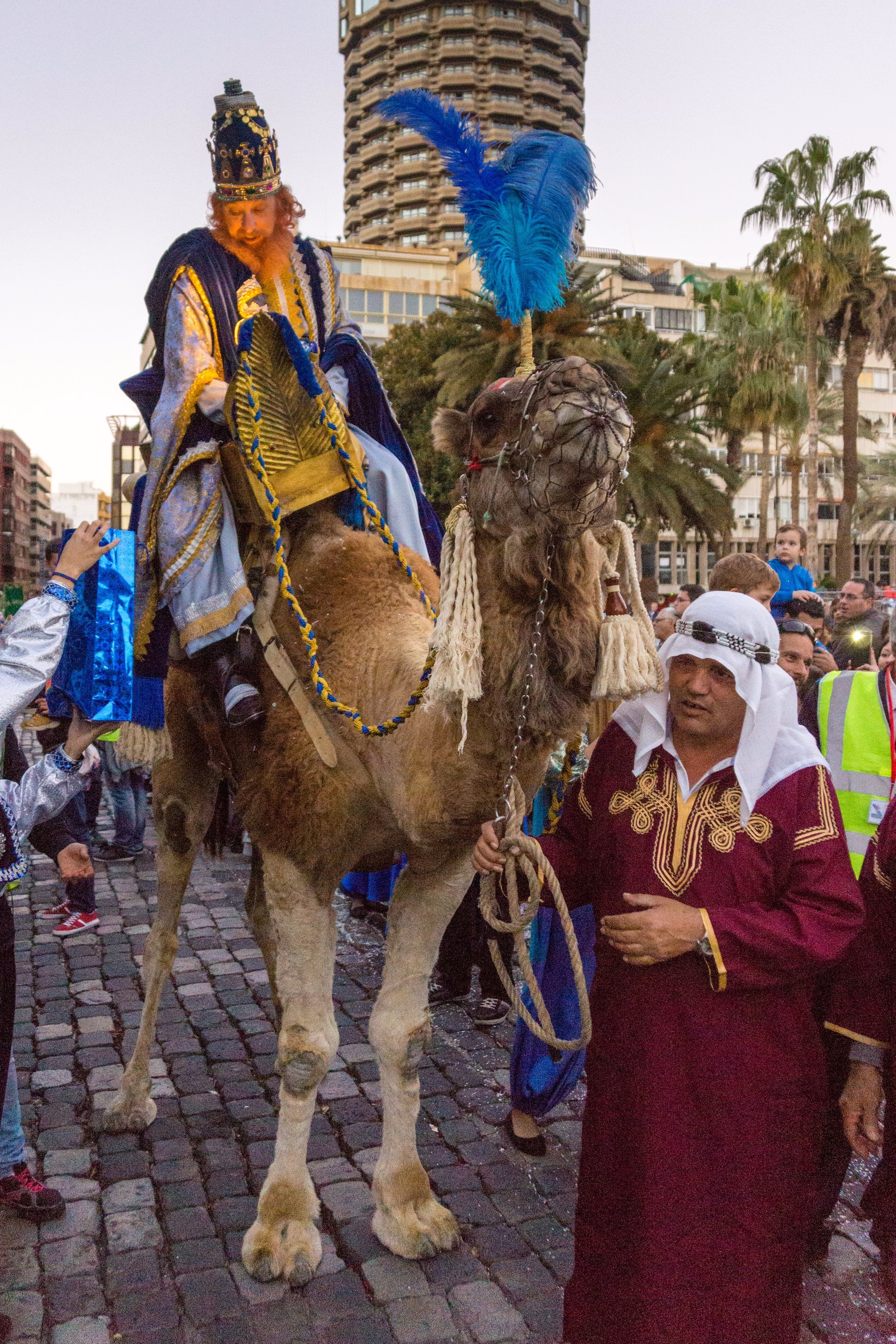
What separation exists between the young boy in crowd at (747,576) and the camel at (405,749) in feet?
6.13

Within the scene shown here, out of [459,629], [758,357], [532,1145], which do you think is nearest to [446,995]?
[532,1145]

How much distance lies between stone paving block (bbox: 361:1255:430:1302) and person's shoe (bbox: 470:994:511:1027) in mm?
1943

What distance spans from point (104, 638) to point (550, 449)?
79.8 inches

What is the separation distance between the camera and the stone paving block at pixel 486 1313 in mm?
2879

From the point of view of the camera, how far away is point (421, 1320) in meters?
2.94

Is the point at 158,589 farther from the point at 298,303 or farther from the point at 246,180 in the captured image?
the point at 246,180

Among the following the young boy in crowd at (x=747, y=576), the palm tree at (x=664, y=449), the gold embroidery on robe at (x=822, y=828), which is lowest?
the gold embroidery on robe at (x=822, y=828)

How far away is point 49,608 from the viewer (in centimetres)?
277

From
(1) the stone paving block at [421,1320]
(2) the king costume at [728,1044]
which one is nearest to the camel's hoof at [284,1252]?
(1) the stone paving block at [421,1320]

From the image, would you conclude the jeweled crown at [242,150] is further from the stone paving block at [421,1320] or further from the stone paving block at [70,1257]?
the stone paving block at [421,1320]

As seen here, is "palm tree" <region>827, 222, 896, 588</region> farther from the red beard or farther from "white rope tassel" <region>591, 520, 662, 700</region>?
"white rope tassel" <region>591, 520, 662, 700</region>

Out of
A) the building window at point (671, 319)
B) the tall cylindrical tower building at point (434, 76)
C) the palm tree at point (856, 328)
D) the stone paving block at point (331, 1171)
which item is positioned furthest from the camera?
the tall cylindrical tower building at point (434, 76)

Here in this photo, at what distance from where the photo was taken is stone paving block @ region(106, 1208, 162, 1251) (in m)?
3.26

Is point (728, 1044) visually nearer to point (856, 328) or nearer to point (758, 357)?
point (856, 328)
